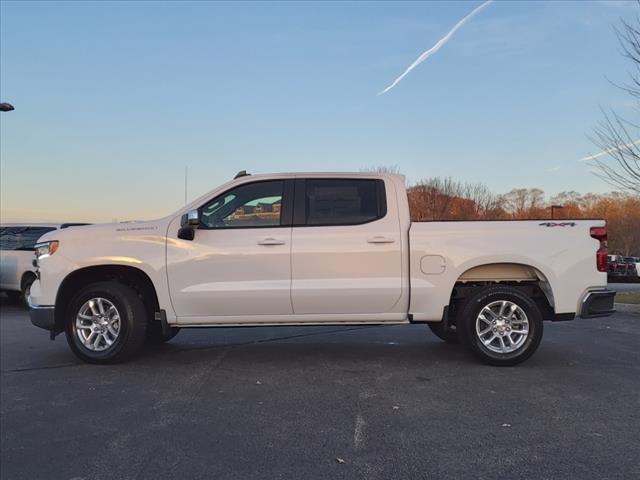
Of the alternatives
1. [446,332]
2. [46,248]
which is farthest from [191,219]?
[446,332]

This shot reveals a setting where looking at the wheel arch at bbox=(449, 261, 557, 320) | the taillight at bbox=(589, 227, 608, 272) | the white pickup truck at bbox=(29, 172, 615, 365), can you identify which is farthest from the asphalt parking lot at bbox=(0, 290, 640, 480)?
the taillight at bbox=(589, 227, 608, 272)

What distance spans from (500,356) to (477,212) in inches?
1297

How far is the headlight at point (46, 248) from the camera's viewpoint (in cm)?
579

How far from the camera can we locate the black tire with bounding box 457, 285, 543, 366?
17.9 feet

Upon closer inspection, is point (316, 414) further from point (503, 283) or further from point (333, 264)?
point (503, 283)

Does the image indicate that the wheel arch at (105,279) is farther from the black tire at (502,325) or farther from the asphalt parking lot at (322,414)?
the black tire at (502,325)

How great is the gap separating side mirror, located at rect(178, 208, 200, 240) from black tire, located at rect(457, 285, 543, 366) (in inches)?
119

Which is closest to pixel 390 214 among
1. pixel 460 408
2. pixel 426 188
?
pixel 460 408

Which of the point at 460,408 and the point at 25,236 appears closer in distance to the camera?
the point at 460,408

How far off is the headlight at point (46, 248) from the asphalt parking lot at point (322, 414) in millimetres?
1274

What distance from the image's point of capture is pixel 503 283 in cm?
585

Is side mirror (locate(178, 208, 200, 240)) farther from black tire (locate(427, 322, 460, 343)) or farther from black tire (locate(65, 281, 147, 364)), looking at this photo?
black tire (locate(427, 322, 460, 343))

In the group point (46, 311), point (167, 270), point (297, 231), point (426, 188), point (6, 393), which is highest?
point (426, 188)

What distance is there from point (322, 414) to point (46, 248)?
3.80 m
